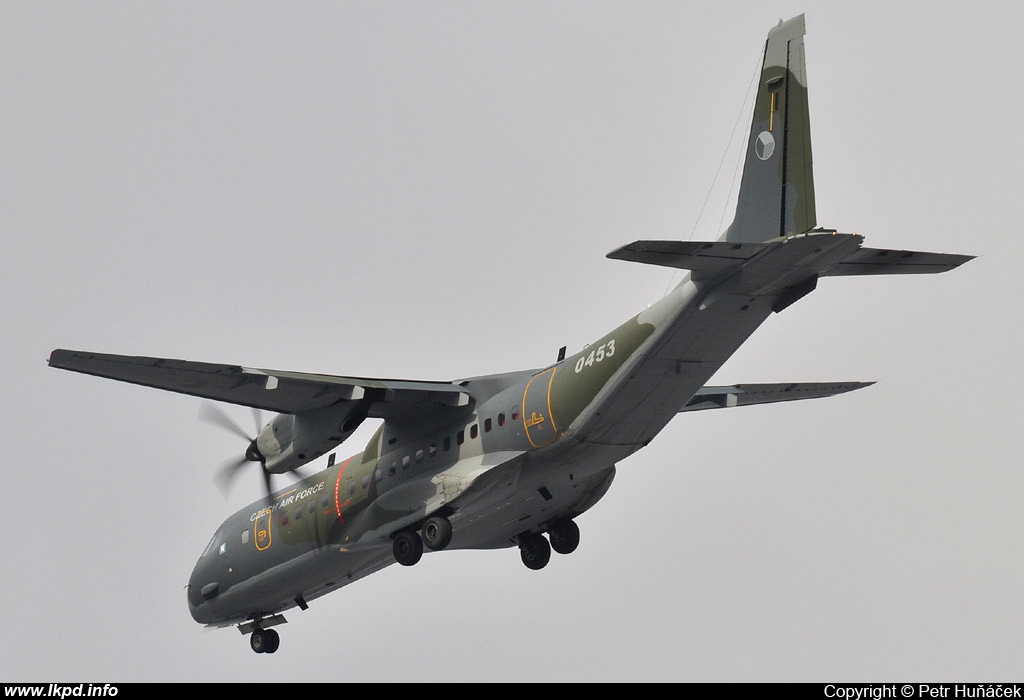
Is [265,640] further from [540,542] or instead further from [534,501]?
[534,501]

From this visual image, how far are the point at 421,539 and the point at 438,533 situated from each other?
31.0 inches

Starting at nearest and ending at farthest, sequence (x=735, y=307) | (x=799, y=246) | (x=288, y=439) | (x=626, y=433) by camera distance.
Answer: (x=799, y=246)
(x=735, y=307)
(x=626, y=433)
(x=288, y=439)

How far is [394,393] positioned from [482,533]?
4.16m

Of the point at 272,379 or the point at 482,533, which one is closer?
the point at 272,379

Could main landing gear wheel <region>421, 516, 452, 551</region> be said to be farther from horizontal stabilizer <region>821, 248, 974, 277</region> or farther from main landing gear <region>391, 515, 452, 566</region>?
horizontal stabilizer <region>821, 248, 974, 277</region>

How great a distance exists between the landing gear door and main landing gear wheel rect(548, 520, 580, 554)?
4490 mm

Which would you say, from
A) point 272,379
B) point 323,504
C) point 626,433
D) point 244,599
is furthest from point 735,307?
point 244,599

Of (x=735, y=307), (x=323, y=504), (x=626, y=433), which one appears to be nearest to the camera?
(x=735, y=307)

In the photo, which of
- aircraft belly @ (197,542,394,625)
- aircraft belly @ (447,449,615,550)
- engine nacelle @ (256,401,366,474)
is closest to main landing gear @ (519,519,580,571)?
aircraft belly @ (447,449,615,550)

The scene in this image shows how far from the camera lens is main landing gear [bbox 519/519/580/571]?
29.3 metres

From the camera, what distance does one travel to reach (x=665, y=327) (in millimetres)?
23156

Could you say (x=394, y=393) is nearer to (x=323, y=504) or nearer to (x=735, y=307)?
(x=323, y=504)

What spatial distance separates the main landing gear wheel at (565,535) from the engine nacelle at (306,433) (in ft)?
17.0
